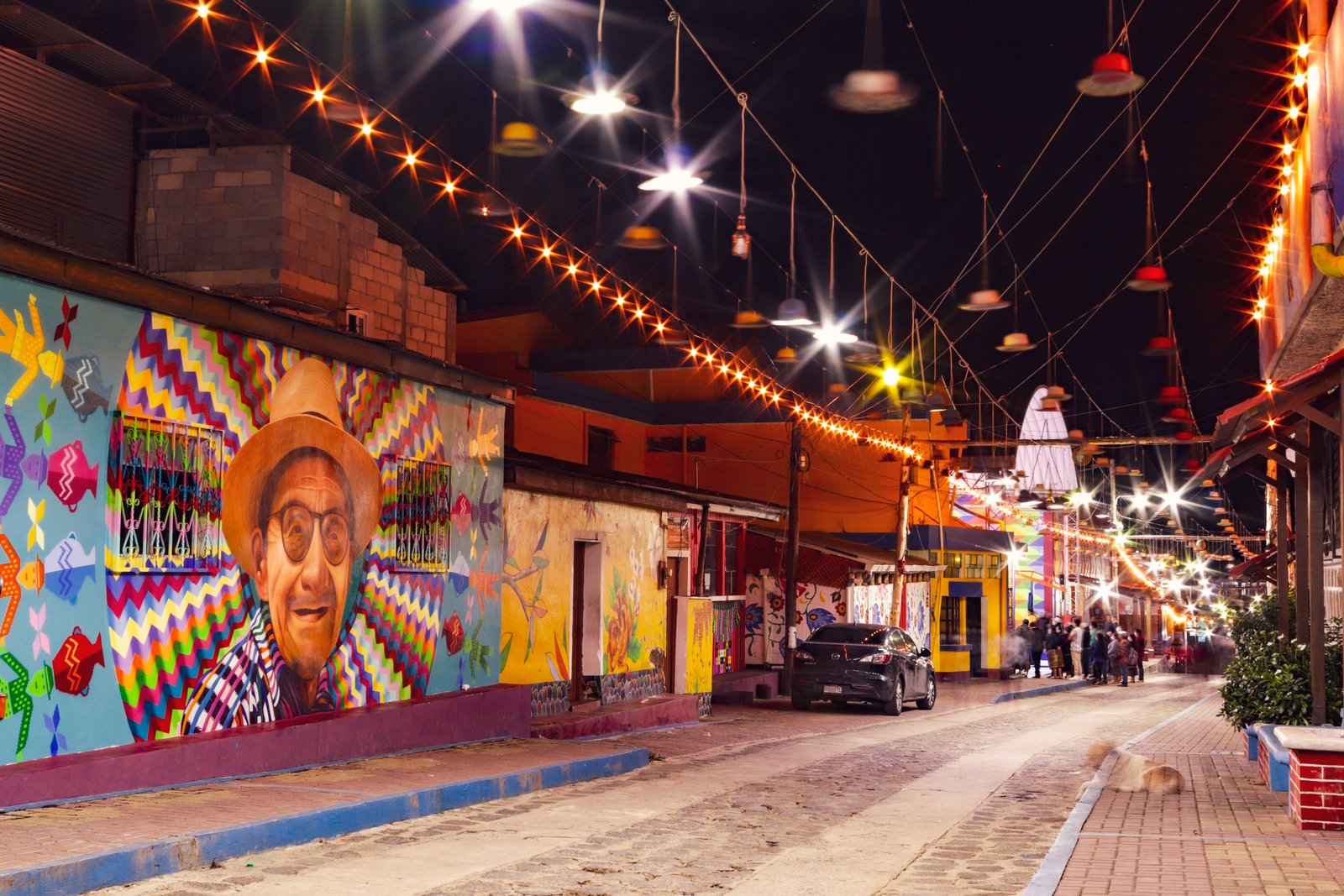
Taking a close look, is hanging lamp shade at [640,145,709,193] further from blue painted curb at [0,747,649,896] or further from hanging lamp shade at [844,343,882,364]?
hanging lamp shade at [844,343,882,364]

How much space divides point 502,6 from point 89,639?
18.1 ft

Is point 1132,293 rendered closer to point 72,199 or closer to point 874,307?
point 874,307

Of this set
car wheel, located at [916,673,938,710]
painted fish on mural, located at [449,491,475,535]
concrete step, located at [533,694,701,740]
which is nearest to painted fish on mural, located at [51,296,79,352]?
painted fish on mural, located at [449,491,475,535]

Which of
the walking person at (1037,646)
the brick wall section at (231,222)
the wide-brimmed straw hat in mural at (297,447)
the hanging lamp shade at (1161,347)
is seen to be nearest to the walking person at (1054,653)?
the walking person at (1037,646)

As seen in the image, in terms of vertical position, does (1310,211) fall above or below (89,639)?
above

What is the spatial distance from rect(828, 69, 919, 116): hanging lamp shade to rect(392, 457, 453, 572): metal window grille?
20.5 ft

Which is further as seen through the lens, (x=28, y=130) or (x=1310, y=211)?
(x=28, y=130)

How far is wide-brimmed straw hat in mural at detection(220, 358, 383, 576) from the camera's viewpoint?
11398mm

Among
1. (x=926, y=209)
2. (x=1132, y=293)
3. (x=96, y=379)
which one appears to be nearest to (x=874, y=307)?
(x=1132, y=293)

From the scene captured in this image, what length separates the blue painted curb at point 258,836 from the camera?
22.9ft

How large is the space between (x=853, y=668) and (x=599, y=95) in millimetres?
17458

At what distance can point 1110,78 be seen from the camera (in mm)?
11000

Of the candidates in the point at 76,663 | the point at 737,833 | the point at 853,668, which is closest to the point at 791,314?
the point at 737,833

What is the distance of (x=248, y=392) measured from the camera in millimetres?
11539
